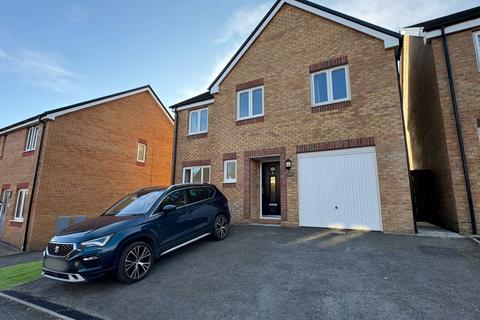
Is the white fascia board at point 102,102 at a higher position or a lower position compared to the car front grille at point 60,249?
higher

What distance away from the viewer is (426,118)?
9422 millimetres

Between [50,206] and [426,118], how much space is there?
1761cm

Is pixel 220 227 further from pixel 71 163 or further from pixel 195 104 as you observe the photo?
pixel 71 163

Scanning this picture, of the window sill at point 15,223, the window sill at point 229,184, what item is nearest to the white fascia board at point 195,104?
the window sill at point 229,184

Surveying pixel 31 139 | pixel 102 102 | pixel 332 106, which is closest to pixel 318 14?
pixel 332 106

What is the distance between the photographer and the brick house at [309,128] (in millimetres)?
7262

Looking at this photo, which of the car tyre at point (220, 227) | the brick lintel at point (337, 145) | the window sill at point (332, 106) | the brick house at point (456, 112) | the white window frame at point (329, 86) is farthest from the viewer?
the white window frame at point (329, 86)

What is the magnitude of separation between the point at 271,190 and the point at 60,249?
726cm

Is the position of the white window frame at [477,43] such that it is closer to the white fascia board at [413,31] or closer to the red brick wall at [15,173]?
the white fascia board at [413,31]

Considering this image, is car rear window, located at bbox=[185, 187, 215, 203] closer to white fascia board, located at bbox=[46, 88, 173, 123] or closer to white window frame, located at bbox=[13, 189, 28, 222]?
white fascia board, located at bbox=[46, 88, 173, 123]

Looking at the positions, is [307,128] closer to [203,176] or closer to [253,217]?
[253,217]

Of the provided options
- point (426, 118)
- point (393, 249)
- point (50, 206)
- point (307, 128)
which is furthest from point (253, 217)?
point (50, 206)

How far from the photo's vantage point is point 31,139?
1266 centimetres

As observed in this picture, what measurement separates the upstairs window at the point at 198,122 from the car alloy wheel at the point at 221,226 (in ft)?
18.0
